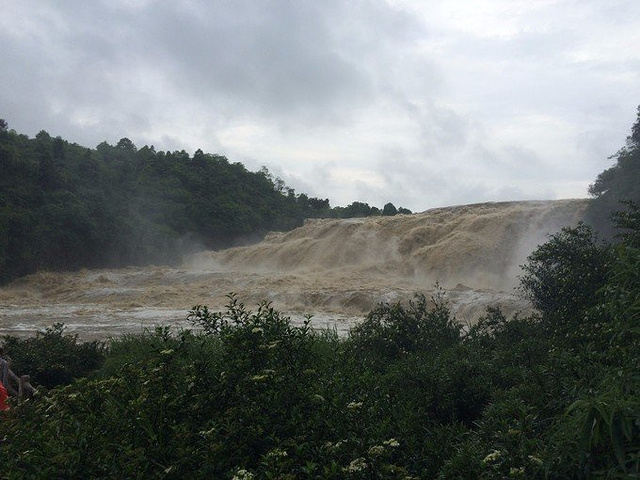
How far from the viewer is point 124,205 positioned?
42.8 meters

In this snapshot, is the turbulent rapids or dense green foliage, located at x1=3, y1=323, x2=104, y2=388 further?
the turbulent rapids

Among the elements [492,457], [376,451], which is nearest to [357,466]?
[376,451]

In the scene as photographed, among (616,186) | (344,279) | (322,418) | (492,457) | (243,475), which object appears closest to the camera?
(243,475)

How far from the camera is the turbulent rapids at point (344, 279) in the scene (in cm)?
2028

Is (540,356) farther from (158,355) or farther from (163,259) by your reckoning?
(163,259)

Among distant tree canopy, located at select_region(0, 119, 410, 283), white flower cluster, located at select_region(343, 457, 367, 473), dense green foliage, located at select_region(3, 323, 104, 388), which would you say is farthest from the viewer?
distant tree canopy, located at select_region(0, 119, 410, 283)

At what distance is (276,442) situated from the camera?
3301 mm

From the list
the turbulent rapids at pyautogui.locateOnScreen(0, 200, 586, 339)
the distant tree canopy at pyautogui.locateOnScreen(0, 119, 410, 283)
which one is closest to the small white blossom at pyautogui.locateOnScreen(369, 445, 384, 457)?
the turbulent rapids at pyautogui.locateOnScreen(0, 200, 586, 339)

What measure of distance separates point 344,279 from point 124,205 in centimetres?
2275

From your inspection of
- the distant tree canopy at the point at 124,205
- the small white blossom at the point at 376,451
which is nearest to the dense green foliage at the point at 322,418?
the small white blossom at the point at 376,451

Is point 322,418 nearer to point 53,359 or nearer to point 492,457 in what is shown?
point 492,457

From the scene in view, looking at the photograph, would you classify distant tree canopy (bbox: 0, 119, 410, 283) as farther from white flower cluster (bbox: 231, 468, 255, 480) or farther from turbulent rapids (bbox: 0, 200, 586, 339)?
white flower cluster (bbox: 231, 468, 255, 480)

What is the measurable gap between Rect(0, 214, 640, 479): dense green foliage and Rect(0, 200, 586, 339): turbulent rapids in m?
12.7

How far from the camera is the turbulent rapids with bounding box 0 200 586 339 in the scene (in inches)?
798
